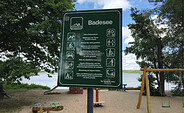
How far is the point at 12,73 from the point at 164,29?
33.7 ft

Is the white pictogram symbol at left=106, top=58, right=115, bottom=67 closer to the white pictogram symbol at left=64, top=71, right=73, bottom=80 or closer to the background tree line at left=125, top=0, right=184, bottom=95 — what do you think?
the white pictogram symbol at left=64, top=71, right=73, bottom=80

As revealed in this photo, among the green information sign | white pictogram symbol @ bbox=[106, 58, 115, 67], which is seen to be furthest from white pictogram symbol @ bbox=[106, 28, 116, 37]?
white pictogram symbol @ bbox=[106, 58, 115, 67]

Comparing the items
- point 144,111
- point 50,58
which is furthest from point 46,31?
point 144,111

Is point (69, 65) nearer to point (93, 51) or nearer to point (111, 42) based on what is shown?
point (93, 51)

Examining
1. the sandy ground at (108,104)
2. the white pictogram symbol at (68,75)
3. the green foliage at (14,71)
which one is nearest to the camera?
the white pictogram symbol at (68,75)

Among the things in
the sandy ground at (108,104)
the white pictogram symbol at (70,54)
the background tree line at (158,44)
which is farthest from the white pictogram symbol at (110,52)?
the background tree line at (158,44)

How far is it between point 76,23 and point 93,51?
490mm

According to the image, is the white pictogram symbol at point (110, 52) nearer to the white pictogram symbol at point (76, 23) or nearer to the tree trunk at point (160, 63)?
the white pictogram symbol at point (76, 23)

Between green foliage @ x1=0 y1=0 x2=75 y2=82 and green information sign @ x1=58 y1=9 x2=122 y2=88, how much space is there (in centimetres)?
600

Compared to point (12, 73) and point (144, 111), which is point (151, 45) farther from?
point (12, 73)

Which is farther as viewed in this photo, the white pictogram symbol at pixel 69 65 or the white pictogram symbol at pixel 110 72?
the white pictogram symbol at pixel 69 65

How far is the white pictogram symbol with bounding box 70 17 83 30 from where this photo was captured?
2.23 metres

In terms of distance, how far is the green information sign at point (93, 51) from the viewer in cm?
209

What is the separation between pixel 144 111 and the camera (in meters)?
7.42
